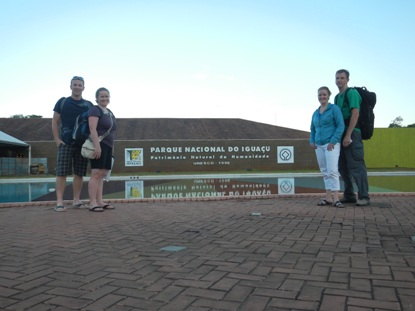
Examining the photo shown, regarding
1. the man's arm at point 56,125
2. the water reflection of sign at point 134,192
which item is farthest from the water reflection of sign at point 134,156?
the man's arm at point 56,125

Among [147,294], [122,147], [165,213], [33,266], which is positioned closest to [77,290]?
[147,294]

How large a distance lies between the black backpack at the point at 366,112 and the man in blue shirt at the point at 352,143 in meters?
0.08

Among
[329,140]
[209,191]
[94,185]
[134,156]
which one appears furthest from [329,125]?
[134,156]

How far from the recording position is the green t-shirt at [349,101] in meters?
4.91

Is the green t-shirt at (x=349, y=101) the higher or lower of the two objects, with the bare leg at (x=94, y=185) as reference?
higher

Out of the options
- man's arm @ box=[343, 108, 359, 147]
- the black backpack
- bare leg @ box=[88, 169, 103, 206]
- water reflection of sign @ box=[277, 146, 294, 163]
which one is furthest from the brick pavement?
water reflection of sign @ box=[277, 146, 294, 163]

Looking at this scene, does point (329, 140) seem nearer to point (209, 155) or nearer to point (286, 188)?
point (286, 188)

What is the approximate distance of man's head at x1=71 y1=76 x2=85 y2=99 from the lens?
16.3 feet

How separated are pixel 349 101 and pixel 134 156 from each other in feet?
61.9

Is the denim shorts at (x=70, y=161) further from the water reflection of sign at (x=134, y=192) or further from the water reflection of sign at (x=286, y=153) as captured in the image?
the water reflection of sign at (x=286, y=153)

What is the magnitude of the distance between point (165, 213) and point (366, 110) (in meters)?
3.19

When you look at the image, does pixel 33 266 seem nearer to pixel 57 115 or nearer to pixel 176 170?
pixel 57 115

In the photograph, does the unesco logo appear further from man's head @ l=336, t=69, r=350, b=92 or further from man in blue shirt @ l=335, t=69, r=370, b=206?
man's head @ l=336, t=69, r=350, b=92

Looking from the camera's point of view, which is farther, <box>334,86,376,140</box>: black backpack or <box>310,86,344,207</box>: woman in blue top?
<box>334,86,376,140</box>: black backpack
